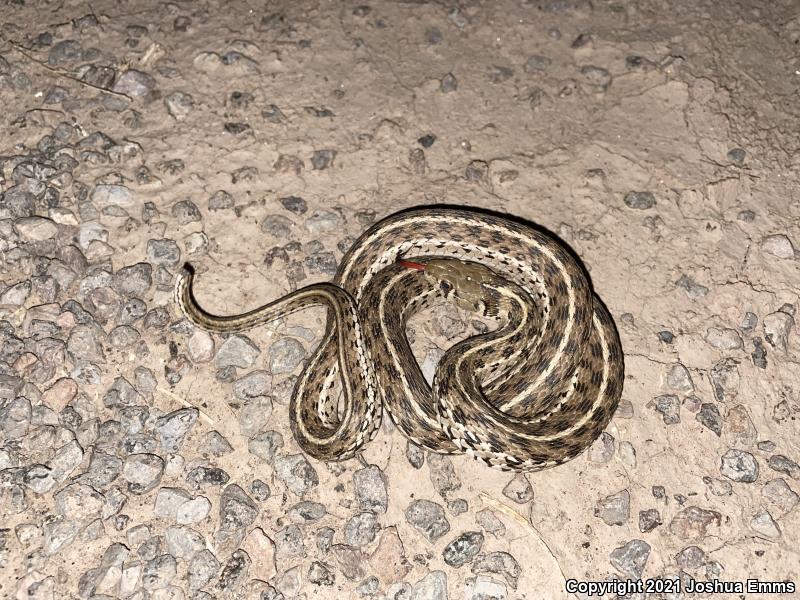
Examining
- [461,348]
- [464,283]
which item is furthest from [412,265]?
[461,348]

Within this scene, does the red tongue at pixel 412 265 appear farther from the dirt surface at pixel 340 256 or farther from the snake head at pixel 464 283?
the dirt surface at pixel 340 256

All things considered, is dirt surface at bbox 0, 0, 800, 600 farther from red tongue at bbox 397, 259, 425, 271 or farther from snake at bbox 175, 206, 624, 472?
red tongue at bbox 397, 259, 425, 271

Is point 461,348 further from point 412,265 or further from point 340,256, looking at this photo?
point 340,256

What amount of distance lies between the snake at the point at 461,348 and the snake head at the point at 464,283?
0.04 ft

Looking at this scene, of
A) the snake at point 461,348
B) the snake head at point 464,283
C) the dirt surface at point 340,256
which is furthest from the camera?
the snake head at point 464,283

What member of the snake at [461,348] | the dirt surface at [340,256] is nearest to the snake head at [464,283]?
the snake at [461,348]

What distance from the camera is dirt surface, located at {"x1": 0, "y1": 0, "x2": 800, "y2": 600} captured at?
5477 millimetres

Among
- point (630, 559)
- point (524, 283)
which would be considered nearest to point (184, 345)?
point (524, 283)

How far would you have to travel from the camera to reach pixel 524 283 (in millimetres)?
6832

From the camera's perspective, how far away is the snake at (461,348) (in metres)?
5.71

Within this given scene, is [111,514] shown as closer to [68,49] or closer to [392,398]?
[392,398]

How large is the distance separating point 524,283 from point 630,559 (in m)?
2.74

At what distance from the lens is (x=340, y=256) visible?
6.97 metres

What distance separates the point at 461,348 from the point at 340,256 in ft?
5.56
